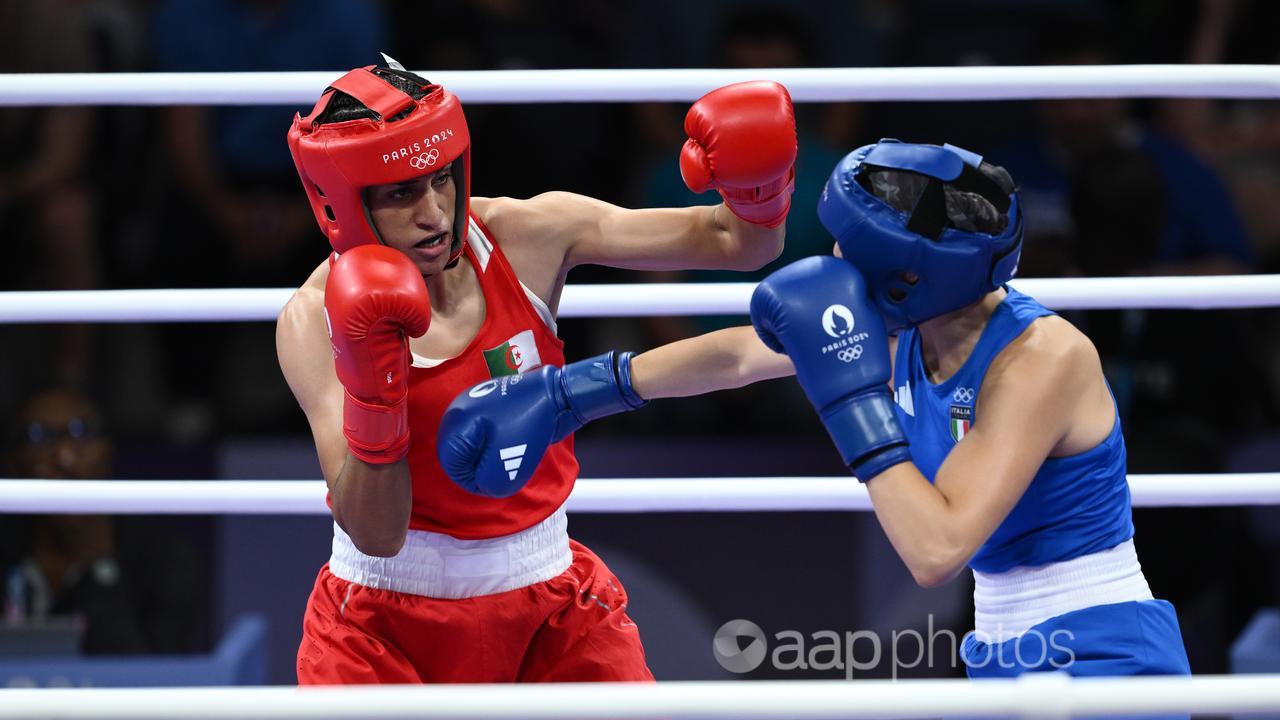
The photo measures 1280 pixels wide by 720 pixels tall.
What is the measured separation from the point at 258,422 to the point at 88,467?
0.79m

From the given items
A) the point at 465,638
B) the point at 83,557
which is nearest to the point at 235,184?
the point at 83,557

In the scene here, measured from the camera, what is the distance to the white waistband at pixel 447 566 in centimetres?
227

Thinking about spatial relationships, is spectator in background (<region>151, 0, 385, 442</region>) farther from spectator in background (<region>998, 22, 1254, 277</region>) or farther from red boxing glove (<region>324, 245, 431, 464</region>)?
red boxing glove (<region>324, 245, 431, 464</region>)

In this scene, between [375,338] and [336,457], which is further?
[336,457]

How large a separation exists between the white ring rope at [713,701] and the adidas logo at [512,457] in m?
0.64

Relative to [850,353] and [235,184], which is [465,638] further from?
[235,184]

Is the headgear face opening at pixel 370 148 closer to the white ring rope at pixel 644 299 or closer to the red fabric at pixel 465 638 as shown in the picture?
the white ring rope at pixel 644 299

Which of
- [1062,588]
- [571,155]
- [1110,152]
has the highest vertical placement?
[1062,588]

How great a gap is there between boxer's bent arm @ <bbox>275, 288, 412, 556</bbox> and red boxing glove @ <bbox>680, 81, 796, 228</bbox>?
61 cm

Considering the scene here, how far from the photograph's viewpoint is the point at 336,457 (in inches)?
83.7

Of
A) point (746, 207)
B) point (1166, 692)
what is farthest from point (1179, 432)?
point (1166, 692)

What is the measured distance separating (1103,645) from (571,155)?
278 cm

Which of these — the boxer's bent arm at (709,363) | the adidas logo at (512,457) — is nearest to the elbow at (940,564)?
the boxer's bent arm at (709,363)

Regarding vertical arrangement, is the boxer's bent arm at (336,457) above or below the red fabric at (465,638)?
above
